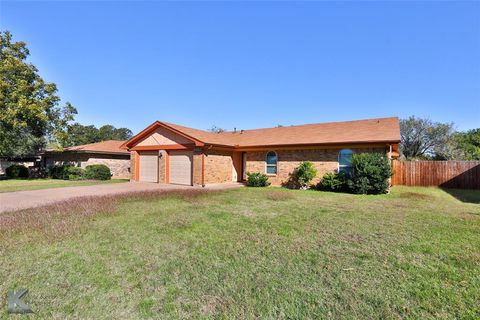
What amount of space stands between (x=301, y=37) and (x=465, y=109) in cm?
2465

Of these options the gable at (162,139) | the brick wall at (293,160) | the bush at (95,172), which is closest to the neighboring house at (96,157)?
the bush at (95,172)

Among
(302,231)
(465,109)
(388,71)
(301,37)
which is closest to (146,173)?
(301,37)

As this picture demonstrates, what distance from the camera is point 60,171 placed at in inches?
951

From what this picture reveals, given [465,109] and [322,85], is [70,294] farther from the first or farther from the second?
[465,109]

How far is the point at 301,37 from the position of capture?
14.5 metres

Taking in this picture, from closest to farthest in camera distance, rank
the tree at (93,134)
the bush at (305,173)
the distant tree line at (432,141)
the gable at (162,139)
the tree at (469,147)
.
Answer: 1. the bush at (305,173)
2. the gable at (162,139)
3. the tree at (469,147)
4. the distant tree line at (432,141)
5. the tree at (93,134)

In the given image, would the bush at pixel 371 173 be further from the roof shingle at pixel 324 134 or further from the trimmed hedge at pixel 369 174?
the roof shingle at pixel 324 134

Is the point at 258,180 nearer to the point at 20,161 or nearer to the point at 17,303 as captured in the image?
the point at 17,303

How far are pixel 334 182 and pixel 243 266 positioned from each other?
11.8 m

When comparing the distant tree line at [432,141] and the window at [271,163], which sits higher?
the distant tree line at [432,141]

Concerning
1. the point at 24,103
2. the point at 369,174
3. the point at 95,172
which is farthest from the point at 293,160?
the point at 24,103

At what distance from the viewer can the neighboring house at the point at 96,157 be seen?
2402 cm

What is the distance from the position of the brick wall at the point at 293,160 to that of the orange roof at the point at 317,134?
0.73 m

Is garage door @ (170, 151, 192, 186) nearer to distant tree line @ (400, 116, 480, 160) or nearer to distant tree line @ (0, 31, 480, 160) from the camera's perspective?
distant tree line @ (0, 31, 480, 160)
